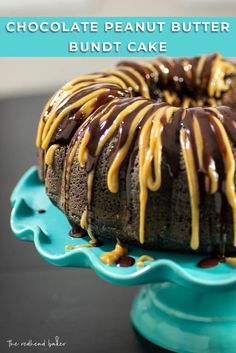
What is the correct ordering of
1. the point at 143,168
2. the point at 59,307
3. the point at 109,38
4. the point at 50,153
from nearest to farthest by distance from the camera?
the point at 143,168 < the point at 50,153 < the point at 59,307 < the point at 109,38

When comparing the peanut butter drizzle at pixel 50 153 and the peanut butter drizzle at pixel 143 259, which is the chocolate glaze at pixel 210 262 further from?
the peanut butter drizzle at pixel 50 153

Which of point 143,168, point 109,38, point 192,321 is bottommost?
point 192,321

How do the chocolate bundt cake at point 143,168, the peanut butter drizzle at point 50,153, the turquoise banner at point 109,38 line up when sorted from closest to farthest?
the chocolate bundt cake at point 143,168, the peanut butter drizzle at point 50,153, the turquoise banner at point 109,38

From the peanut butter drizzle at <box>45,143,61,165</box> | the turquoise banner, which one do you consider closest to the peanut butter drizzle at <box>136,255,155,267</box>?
the peanut butter drizzle at <box>45,143,61,165</box>

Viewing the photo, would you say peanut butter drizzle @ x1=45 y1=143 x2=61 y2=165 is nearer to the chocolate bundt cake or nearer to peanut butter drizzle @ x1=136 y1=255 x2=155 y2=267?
the chocolate bundt cake

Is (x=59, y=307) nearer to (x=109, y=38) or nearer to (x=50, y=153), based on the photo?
(x=50, y=153)

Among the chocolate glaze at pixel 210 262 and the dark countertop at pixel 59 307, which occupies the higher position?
the chocolate glaze at pixel 210 262

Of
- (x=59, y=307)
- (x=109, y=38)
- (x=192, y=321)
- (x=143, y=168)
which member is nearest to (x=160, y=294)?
(x=192, y=321)

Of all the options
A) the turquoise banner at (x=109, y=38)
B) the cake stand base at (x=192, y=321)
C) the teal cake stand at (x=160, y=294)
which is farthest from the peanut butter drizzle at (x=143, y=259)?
the turquoise banner at (x=109, y=38)
